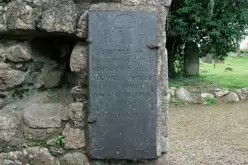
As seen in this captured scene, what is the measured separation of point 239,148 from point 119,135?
8.64ft

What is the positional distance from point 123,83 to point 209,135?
329cm

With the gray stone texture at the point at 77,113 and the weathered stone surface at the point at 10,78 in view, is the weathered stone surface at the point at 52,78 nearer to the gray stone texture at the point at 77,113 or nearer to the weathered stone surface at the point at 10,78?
the weathered stone surface at the point at 10,78

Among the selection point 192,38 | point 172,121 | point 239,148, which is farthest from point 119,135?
point 192,38

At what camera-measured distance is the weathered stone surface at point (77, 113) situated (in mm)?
3283

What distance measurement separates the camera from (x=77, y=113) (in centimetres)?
329

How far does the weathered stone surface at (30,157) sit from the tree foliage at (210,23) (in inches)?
242

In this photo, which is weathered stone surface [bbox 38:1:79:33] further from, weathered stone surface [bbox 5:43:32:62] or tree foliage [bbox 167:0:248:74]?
tree foliage [bbox 167:0:248:74]

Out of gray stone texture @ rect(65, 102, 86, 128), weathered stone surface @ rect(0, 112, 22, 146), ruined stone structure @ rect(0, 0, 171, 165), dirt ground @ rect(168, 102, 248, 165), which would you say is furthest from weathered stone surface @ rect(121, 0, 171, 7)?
dirt ground @ rect(168, 102, 248, 165)

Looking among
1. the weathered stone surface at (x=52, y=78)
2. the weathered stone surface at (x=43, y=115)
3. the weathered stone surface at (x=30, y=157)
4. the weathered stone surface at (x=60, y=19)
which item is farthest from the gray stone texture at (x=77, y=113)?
the weathered stone surface at (x=60, y=19)

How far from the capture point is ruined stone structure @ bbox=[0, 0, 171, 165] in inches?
128

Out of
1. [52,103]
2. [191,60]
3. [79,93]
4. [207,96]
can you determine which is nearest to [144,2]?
[79,93]

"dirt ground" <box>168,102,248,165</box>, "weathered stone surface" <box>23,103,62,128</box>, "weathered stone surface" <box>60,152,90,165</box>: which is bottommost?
"dirt ground" <box>168,102,248,165</box>

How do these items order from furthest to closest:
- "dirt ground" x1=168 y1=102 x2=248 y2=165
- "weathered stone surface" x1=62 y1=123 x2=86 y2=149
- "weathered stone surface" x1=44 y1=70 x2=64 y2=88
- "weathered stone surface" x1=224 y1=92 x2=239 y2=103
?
"weathered stone surface" x1=224 y1=92 x2=239 y2=103 → "dirt ground" x1=168 y1=102 x2=248 y2=165 → "weathered stone surface" x1=44 y1=70 x2=64 y2=88 → "weathered stone surface" x1=62 y1=123 x2=86 y2=149

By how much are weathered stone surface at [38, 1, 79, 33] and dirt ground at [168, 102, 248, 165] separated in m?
1.57
